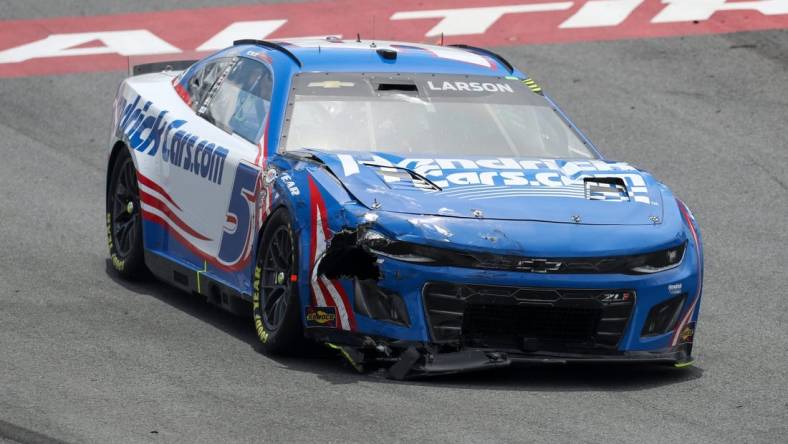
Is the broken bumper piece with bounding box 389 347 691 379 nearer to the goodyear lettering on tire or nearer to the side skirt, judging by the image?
the side skirt

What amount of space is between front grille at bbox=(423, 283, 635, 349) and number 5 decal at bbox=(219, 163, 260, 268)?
4.48 ft

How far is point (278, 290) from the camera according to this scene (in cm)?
780

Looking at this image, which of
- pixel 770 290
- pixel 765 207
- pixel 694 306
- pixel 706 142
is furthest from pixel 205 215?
pixel 706 142

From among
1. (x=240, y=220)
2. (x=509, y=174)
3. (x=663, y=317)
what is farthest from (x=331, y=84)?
(x=663, y=317)

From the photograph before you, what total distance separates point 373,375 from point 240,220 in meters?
1.41

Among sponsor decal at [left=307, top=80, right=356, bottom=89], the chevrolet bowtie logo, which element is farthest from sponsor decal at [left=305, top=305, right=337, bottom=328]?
sponsor decal at [left=307, top=80, right=356, bottom=89]

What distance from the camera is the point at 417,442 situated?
19.9ft

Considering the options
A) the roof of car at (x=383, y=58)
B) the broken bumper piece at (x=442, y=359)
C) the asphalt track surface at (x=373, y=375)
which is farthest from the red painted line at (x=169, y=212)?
the broken bumper piece at (x=442, y=359)

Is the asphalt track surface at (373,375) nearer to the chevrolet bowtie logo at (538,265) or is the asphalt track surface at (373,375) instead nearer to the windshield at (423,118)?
the chevrolet bowtie logo at (538,265)

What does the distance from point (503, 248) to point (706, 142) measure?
6559mm

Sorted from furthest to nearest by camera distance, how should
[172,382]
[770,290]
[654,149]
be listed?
1. [654,149]
2. [770,290]
3. [172,382]

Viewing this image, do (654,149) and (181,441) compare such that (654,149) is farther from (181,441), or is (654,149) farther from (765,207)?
(181,441)

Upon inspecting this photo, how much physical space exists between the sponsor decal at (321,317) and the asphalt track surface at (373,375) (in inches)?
8.5

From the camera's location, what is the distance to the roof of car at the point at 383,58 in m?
8.84
